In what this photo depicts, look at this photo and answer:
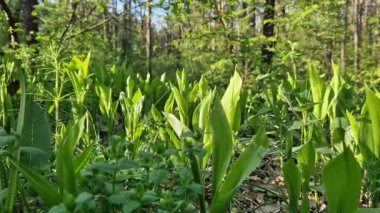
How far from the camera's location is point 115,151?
2.87 feet

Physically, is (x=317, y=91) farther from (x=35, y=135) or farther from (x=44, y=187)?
(x=44, y=187)

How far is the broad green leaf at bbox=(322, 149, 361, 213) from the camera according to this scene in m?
0.85

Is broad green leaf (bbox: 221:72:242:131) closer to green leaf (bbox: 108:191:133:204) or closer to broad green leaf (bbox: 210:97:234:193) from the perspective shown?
broad green leaf (bbox: 210:97:234:193)

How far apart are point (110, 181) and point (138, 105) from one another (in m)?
0.74

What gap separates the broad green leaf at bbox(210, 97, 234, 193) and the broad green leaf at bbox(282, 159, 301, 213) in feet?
0.49

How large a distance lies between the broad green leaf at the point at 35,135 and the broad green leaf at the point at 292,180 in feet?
A: 1.99

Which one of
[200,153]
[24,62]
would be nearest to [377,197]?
[200,153]

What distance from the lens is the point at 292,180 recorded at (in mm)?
1081

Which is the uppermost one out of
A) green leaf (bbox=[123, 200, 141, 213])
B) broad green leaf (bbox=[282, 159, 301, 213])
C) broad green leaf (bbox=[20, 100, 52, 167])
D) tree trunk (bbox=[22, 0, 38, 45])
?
tree trunk (bbox=[22, 0, 38, 45])

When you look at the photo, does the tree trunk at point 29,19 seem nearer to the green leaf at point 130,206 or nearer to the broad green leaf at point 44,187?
the broad green leaf at point 44,187

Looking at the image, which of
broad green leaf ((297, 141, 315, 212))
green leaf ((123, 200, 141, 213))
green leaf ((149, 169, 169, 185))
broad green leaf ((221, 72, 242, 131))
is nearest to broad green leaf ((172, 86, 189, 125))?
broad green leaf ((221, 72, 242, 131))

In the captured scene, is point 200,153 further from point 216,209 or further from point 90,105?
point 90,105

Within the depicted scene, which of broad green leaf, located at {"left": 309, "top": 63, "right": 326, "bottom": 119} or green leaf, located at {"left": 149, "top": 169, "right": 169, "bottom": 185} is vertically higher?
broad green leaf, located at {"left": 309, "top": 63, "right": 326, "bottom": 119}

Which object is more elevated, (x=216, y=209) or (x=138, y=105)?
(x=138, y=105)
